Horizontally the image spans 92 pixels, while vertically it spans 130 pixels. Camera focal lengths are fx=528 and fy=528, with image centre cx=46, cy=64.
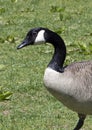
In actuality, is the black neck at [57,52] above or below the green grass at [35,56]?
above

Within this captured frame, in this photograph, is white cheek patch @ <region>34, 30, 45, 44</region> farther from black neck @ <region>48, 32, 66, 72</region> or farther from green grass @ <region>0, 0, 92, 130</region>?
green grass @ <region>0, 0, 92, 130</region>

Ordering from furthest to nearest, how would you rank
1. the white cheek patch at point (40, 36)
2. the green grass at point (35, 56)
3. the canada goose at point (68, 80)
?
the green grass at point (35, 56) < the white cheek patch at point (40, 36) < the canada goose at point (68, 80)

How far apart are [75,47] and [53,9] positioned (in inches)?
131

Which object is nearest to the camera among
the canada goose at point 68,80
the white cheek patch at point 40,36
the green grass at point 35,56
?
the canada goose at point 68,80

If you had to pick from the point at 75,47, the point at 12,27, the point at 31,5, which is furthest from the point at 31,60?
the point at 31,5

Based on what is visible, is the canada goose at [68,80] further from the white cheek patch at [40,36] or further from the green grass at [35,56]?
the green grass at [35,56]

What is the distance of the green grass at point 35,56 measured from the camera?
6336 millimetres

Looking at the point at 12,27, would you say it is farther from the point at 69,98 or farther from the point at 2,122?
the point at 69,98

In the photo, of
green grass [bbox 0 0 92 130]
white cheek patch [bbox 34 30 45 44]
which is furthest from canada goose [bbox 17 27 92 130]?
green grass [bbox 0 0 92 130]

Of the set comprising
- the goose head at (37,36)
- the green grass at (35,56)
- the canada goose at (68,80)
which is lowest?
the green grass at (35,56)

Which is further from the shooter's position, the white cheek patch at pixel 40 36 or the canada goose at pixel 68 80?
the white cheek patch at pixel 40 36

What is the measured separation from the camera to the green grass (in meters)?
6.34

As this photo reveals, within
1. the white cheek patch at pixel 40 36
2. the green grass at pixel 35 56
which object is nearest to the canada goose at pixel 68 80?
the white cheek patch at pixel 40 36

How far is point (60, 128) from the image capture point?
6.08 metres
